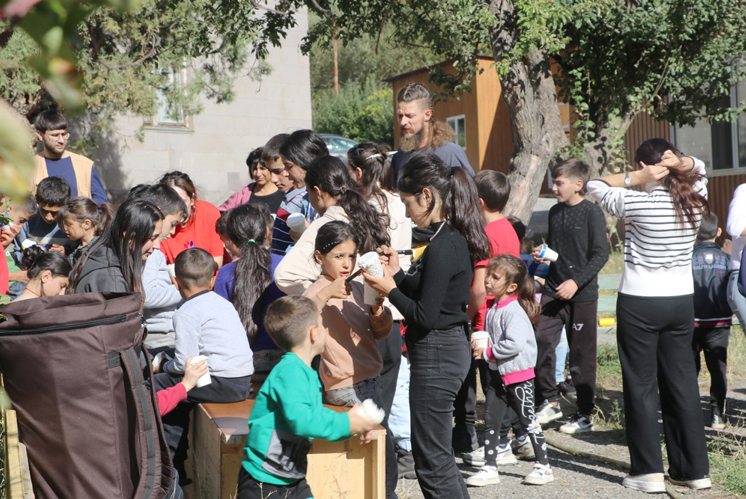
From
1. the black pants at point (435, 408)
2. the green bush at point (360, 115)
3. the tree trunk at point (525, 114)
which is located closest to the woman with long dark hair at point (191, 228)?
the black pants at point (435, 408)

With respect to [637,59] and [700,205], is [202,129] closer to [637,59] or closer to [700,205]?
[637,59]

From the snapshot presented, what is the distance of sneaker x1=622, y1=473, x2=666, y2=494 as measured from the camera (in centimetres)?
402

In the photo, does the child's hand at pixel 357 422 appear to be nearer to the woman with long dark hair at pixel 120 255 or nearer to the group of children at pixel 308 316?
the group of children at pixel 308 316

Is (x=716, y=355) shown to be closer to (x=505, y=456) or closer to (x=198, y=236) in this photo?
(x=505, y=456)

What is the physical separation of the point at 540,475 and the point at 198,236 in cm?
309

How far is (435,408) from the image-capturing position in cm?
324

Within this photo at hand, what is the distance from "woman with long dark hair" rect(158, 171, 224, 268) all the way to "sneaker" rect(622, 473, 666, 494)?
330 cm

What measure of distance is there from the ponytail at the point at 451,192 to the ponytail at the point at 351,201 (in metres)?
0.34

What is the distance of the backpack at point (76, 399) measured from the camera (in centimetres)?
260

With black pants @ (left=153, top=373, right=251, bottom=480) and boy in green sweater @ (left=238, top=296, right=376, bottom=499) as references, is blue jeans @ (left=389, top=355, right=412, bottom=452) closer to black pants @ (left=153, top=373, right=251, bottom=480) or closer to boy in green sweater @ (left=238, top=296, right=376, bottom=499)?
black pants @ (left=153, top=373, right=251, bottom=480)

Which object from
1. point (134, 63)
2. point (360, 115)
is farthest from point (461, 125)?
point (134, 63)

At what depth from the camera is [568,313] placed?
5.48 m

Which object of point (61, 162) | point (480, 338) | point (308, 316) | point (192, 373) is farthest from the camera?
point (61, 162)

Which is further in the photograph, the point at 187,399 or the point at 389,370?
the point at 187,399
